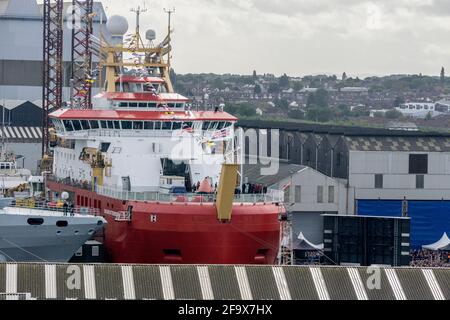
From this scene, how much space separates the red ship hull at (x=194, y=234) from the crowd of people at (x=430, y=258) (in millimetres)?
15299

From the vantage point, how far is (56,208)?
209ft

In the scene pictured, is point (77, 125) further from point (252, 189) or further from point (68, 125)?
point (252, 189)

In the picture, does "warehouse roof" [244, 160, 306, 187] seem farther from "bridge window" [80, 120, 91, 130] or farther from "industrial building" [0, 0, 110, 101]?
"industrial building" [0, 0, 110, 101]

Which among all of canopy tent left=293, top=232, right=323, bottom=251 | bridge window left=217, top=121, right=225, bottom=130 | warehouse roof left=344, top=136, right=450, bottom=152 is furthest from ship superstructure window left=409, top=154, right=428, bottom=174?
bridge window left=217, top=121, right=225, bottom=130

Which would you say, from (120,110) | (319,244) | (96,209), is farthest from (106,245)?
(319,244)

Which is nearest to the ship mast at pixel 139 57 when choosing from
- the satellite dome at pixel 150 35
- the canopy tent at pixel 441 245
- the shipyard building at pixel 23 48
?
the satellite dome at pixel 150 35

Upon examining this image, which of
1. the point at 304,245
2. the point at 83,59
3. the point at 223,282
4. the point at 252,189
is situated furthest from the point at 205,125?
the point at 83,59

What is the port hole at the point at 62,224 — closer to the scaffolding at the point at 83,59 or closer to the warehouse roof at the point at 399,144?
the scaffolding at the point at 83,59

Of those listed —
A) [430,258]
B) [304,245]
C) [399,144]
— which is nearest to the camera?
[304,245]

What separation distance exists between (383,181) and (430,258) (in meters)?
7.43

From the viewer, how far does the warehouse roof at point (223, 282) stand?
155 ft

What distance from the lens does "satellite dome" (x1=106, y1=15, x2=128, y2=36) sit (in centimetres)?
7312

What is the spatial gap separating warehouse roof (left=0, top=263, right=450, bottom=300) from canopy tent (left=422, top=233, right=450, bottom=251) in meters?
29.3
